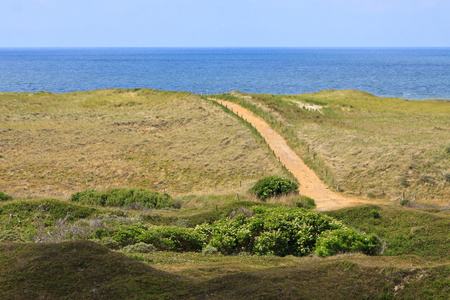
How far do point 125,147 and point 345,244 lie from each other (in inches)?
1164

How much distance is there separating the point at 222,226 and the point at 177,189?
14.1m

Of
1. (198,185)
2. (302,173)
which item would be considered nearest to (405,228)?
(302,173)

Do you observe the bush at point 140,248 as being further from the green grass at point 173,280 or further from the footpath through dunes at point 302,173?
the footpath through dunes at point 302,173

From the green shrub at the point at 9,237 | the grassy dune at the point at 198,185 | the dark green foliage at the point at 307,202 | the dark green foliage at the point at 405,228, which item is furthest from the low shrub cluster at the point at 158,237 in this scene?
the dark green foliage at the point at 307,202

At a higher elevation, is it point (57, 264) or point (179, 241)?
point (57, 264)

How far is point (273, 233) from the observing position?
15.4 meters

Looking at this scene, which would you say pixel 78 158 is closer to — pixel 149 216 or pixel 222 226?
pixel 149 216

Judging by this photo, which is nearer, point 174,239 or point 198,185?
point 174,239

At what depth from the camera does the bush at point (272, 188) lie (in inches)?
955

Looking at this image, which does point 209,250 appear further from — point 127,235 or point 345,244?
point 345,244

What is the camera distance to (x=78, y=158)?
36.4m

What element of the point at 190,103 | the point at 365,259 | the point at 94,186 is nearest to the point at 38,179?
the point at 94,186

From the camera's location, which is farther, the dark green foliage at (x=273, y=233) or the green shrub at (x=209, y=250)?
the dark green foliage at (x=273, y=233)

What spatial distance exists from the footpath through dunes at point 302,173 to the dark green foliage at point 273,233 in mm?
5874
